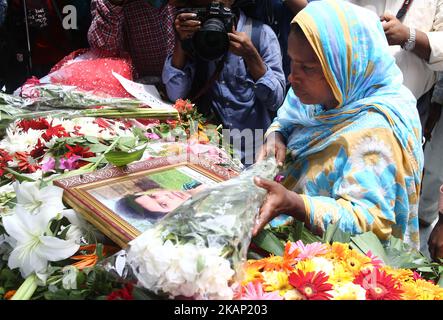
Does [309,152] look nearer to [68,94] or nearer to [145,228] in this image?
[145,228]

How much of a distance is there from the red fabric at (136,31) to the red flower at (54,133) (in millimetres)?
773

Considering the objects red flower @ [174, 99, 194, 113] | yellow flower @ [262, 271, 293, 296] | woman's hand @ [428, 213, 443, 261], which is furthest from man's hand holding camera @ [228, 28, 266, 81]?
yellow flower @ [262, 271, 293, 296]

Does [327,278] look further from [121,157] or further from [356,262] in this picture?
[121,157]

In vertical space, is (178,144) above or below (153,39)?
below

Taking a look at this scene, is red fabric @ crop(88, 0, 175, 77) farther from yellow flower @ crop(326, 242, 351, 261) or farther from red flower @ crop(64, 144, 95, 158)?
yellow flower @ crop(326, 242, 351, 261)

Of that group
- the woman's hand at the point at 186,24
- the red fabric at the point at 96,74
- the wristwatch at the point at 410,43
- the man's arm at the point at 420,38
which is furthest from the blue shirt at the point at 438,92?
the red fabric at the point at 96,74

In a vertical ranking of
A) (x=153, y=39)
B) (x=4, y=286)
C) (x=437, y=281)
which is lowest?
(x=437, y=281)

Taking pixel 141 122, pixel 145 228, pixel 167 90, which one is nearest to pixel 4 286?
pixel 145 228

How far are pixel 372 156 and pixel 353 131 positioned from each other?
9 centimetres

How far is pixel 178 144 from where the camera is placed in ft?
4.80

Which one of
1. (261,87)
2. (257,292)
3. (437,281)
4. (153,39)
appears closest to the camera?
(257,292)

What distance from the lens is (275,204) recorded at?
3.22ft

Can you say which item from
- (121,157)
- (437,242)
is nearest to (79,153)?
(121,157)
